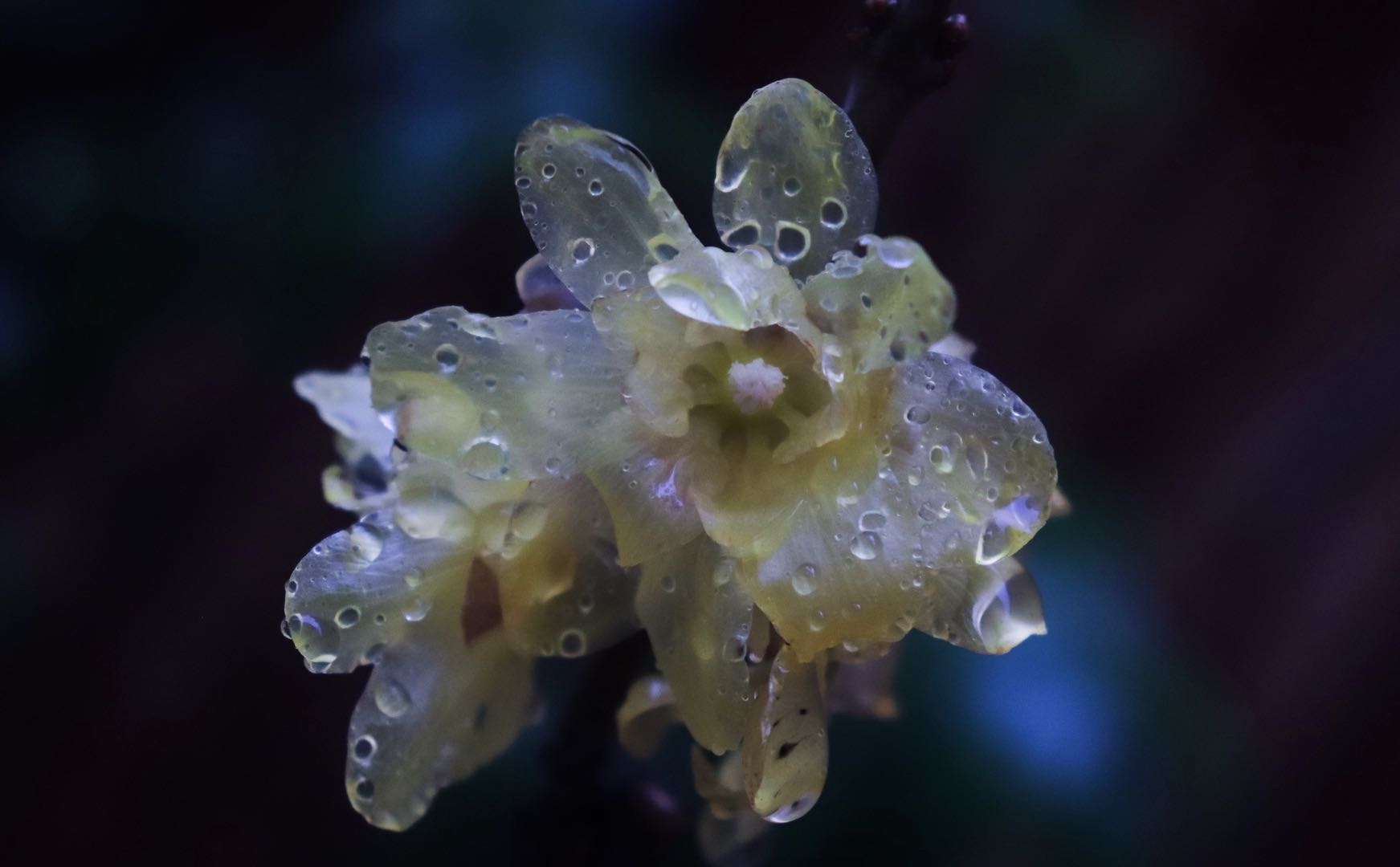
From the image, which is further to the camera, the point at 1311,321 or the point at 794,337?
the point at 1311,321

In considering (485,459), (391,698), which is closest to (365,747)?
(391,698)

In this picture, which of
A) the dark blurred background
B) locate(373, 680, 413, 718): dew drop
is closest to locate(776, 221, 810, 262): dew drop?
locate(373, 680, 413, 718): dew drop

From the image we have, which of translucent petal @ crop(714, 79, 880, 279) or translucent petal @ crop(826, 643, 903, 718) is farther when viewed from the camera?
translucent petal @ crop(826, 643, 903, 718)

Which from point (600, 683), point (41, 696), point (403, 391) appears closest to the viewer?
point (403, 391)

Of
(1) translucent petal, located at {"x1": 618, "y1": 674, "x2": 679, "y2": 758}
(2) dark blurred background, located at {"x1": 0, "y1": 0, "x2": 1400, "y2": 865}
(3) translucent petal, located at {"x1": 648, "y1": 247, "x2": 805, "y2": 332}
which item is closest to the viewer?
(3) translucent petal, located at {"x1": 648, "y1": 247, "x2": 805, "y2": 332}

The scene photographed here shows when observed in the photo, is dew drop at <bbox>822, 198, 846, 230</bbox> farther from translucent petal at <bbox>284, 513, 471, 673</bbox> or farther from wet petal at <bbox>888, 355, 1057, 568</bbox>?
translucent petal at <bbox>284, 513, 471, 673</bbox>

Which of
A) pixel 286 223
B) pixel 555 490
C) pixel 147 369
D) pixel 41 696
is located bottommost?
pixel 41 696

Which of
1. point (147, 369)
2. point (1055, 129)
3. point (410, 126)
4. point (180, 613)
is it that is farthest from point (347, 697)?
point (1055, 129)

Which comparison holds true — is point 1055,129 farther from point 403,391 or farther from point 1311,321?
point 403,391
